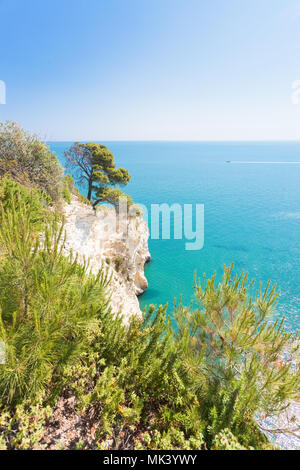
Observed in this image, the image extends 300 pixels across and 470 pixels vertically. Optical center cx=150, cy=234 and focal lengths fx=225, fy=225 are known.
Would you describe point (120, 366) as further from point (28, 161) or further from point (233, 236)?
point (233, 236)

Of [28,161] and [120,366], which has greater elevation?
[28,161]

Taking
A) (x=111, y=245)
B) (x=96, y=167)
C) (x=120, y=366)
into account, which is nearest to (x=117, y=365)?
(x=120, y=366)

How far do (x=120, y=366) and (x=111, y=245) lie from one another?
→ 9.48 meters

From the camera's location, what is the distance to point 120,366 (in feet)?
15.3

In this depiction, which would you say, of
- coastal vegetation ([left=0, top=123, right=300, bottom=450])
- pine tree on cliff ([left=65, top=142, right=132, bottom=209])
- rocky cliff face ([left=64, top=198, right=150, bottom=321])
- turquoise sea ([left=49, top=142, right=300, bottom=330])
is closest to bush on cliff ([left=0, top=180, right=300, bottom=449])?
coastal vegetation ([left=0, top=123, right=300, bottom=450])

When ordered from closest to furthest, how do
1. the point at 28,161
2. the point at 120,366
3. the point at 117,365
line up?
the point at 120,366 → the point at 117,365 → the point at 28,161

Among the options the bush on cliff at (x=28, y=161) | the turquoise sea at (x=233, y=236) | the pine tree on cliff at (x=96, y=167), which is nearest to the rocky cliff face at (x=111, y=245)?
the bush on cliff at (x=28, y=161)

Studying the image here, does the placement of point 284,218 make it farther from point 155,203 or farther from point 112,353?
point 112,353

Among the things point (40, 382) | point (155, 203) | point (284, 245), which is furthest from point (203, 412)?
point (155, 203)

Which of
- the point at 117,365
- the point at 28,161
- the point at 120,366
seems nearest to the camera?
the point at 120,366

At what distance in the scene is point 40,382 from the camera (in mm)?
3779

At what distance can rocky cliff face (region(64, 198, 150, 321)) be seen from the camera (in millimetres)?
11086

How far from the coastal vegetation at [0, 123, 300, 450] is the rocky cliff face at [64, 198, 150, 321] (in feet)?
16.9
